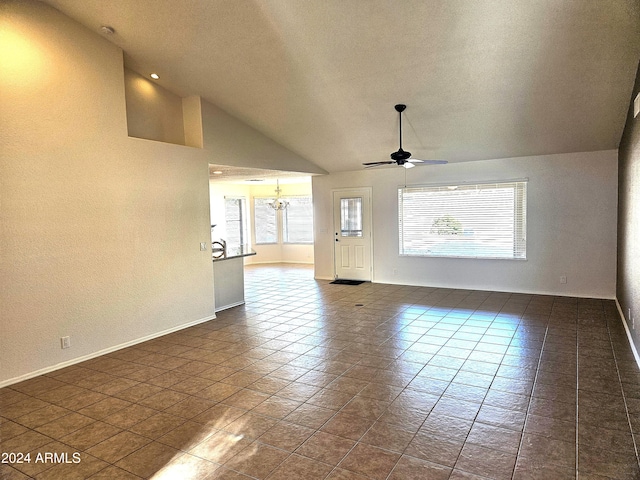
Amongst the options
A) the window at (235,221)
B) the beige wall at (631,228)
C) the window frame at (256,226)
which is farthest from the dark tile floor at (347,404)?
the window frame at (256,226)

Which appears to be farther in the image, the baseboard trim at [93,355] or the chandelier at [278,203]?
the chandelier at [278,203]

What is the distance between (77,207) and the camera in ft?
13.6

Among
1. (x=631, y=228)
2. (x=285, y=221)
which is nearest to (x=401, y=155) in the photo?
(x=631, y=228)

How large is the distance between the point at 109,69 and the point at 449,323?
5096mm

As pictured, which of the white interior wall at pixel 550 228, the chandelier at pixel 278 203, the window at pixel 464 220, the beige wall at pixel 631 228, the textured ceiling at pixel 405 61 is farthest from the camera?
the chandelier at pixel 278 203

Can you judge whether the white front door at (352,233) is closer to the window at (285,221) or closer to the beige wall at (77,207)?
the window at (285,221)

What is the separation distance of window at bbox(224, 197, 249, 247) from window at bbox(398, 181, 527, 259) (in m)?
5.31

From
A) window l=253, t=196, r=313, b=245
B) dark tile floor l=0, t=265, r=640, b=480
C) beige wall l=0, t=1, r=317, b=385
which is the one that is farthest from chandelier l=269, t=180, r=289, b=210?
dark tile floor l=0, t=265, r=640, b=480

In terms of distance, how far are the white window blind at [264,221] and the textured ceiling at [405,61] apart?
578 cm

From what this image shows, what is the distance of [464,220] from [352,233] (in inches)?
89.7

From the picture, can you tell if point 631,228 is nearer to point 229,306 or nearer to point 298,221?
point 229,306

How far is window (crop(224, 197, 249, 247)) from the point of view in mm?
11227

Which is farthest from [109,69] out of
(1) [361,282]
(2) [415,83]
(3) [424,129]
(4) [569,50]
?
(1) [361,282]

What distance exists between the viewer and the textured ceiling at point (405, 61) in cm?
366
